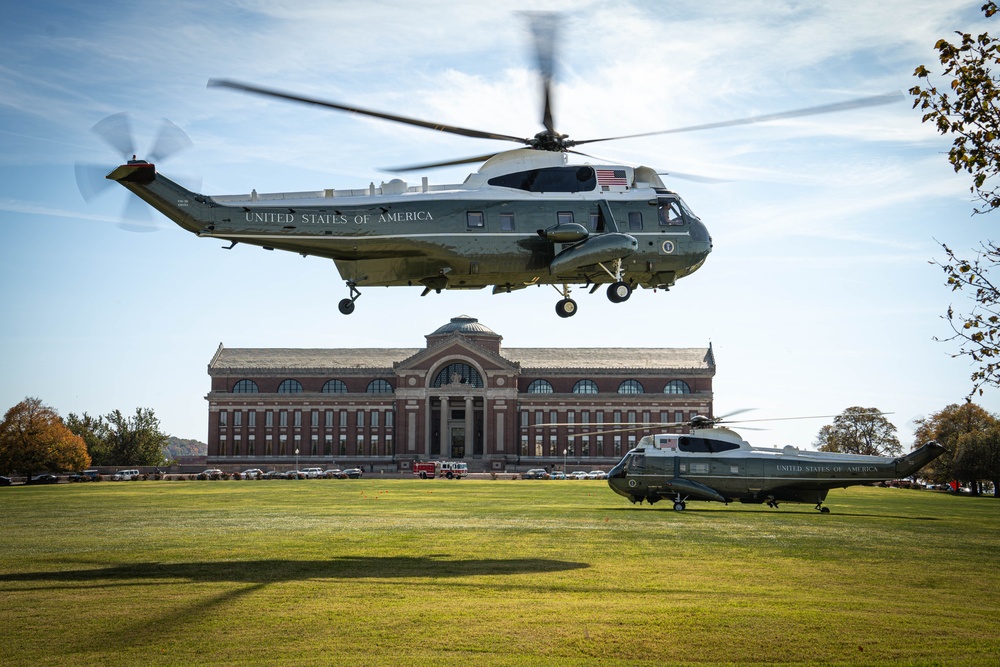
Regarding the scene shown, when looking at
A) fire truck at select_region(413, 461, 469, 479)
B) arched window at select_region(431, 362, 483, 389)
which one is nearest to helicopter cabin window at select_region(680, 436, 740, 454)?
fire truck at select_region(413, 461, 469, 479)

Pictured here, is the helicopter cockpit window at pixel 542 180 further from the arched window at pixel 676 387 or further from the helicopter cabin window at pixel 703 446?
the arched window at pixel 676 387

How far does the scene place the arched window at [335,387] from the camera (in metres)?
125

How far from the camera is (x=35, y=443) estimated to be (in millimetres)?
90188

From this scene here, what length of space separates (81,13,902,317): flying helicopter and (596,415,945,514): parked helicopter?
513 inches

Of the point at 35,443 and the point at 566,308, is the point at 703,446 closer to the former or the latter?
the point at 566,308

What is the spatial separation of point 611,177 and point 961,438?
6501cm

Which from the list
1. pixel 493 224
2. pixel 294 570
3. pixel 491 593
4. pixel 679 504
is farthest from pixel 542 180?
pixel 679 504

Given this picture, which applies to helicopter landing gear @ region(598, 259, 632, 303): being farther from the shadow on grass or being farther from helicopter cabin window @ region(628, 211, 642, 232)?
the shadow on grass

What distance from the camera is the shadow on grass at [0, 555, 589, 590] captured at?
17.6 m

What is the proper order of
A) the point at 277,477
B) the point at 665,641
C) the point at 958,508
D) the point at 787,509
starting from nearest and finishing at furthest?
the point at 665,641 < the point at 787,509 < the point at 958,508 < the point at 277,477

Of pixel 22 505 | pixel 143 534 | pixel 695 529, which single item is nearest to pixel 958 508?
pixel 695 529

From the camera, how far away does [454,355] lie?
120 metres

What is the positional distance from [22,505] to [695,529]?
29729 mm

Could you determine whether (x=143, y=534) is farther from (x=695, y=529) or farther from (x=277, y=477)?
(x=277, y=477)
